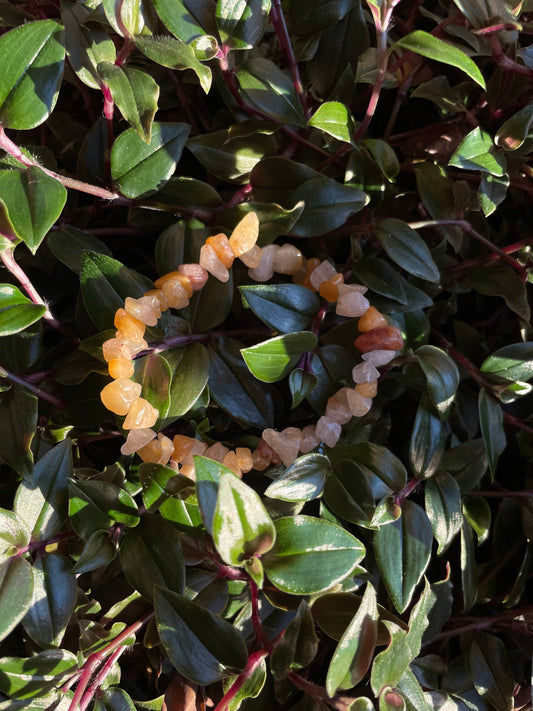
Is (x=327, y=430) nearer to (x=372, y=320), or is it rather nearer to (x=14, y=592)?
(x=372, y=320)

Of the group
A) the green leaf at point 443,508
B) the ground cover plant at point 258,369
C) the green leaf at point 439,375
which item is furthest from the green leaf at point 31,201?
the green leaf at point 443,508

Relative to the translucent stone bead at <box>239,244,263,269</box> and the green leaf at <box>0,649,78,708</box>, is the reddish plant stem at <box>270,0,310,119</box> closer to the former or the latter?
the translucent stone bead at <box>239,244,263,269</box>

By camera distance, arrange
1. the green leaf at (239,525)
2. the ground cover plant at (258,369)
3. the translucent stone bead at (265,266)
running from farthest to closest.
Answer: the translucent stone bead at (265,266), the ground cover plant at (258,369), the green leaf at (239,525)

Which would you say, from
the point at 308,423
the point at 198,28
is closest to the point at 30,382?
the point at 308,423

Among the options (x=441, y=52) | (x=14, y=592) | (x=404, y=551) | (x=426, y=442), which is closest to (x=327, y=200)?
(x=441, y=52)

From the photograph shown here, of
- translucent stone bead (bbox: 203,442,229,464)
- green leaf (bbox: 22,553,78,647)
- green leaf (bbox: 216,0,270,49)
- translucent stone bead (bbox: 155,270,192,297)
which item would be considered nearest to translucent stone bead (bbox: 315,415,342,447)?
translucent stone bead (bbox: 203,442,229,464)

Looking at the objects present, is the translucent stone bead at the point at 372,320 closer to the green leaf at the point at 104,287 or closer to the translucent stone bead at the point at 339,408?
the translucent stone bead at the point at 339,408
